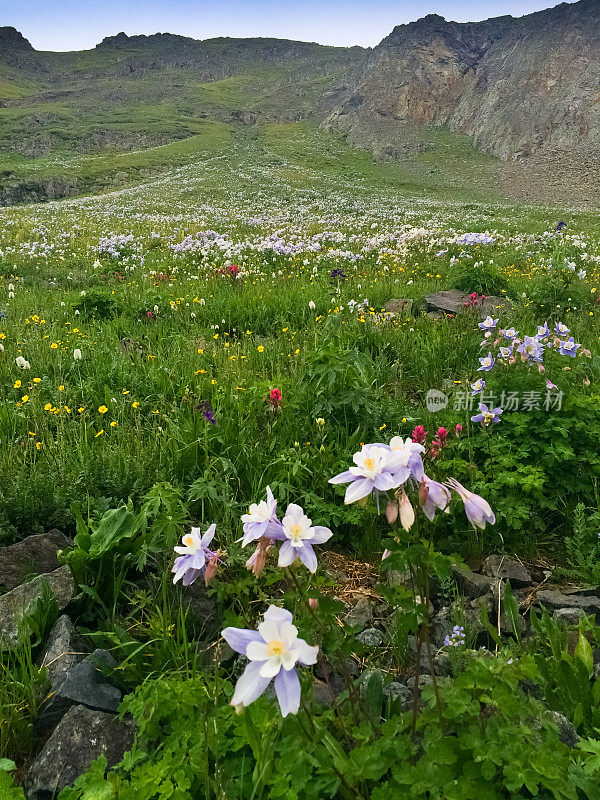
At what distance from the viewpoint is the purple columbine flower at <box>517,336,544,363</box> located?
3586mm

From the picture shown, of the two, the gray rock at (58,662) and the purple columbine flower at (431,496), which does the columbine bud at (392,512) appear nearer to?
the purple columbine flower at (431,496)

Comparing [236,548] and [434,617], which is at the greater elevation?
[236,548]

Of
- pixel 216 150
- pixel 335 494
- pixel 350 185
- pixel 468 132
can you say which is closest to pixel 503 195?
pixel 350 185

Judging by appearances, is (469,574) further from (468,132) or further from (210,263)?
(468,132)

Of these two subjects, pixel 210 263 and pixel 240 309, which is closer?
pixel 240 309

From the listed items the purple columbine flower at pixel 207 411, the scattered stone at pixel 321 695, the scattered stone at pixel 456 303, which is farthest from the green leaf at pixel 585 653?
the scattered stone at pixel 456 303

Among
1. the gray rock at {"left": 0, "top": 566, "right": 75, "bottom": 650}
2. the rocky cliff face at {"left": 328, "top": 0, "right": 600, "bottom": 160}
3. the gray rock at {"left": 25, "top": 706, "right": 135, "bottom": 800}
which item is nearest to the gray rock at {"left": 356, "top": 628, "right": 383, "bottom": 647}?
the gray rock at {"left": 25, "top": 706, "right": 135, "bottom": 800}

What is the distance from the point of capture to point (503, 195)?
42219 millimetres

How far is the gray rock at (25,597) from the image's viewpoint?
226 centimetres

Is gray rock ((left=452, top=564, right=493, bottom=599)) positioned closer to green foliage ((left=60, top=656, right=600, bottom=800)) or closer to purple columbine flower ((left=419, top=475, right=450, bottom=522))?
green foliage ((left=60, top=656, right=600, bottom=800))

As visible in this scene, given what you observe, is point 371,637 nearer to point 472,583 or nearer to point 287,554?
point 472,583

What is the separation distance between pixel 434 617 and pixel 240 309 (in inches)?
213

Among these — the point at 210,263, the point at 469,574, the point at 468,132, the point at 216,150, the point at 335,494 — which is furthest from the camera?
the point at 468,132

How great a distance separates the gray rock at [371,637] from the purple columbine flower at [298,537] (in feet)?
4.19
